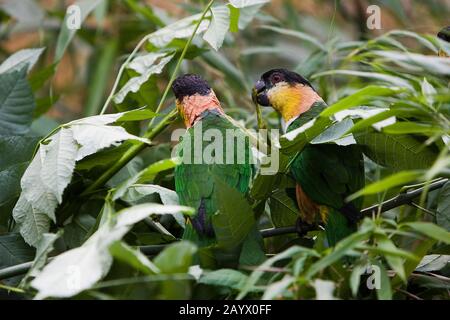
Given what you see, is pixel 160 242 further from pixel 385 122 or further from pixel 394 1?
pixel 394 1

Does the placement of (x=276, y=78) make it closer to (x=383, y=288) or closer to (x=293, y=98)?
(x=293, y=98)

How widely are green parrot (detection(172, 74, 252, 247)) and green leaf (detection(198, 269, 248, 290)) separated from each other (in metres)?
0.20

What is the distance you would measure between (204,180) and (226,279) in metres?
0.35

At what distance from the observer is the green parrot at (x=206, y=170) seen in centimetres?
147

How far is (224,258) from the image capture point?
136cm

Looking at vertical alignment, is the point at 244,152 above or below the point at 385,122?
above

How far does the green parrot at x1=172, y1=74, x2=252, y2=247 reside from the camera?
1474 mm

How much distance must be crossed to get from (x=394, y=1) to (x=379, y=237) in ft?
4.63

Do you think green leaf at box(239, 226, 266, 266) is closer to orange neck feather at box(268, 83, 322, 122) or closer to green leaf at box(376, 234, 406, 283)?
green leaf at box(376, 234, 406, 283)

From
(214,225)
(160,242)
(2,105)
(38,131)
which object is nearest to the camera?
(214,225)

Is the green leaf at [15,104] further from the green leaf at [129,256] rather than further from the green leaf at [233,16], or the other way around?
the green leaf at [129,256]

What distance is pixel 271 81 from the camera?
1.88 metres

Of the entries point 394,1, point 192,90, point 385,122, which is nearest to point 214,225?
point 385,122

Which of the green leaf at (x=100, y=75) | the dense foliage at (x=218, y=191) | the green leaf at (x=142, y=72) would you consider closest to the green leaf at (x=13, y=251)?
the dense foliage at (x=218, y=191)
